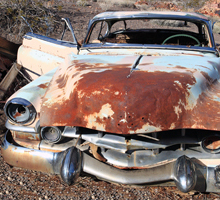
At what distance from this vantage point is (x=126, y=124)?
1878 millimetres

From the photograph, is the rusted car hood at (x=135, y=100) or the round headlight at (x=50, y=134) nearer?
the rusted car hood at (x=135, y=100)

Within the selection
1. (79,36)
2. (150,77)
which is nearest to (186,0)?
(79,36)

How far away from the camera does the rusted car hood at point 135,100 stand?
1902 mm

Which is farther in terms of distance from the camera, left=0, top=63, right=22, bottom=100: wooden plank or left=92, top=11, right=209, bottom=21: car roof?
left=0, top=63, right=22, bottom=100: wooden plank

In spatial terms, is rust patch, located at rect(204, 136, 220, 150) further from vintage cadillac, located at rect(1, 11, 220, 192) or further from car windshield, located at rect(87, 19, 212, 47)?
car windshield, located at rect(87, 19, 212, 47)

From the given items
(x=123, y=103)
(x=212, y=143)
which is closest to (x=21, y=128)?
(x=123, y=103)

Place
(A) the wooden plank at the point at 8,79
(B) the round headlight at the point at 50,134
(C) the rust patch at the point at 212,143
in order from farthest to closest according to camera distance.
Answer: (A) the wooden plank at the point at 8,79, (B) the round headlight at the point at 50,134, (C) the rust patch at the point at 212,143

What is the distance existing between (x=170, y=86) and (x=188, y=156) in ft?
2.09

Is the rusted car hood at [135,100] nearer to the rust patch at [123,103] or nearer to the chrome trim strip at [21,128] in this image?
the rust patch at [123,103]

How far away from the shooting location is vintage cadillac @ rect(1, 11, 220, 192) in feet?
6.32

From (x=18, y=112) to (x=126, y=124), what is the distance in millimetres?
1116

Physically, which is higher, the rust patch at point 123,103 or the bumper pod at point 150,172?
the rust patch at point 123,103

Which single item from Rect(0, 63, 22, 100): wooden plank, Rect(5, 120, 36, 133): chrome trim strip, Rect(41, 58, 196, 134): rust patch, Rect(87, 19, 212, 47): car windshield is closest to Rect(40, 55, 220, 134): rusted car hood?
Rect(41, 58, 196, 134): rust patch

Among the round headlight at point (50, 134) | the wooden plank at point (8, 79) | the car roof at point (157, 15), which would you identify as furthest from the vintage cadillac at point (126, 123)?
the wooden plank at point (8, 79)
